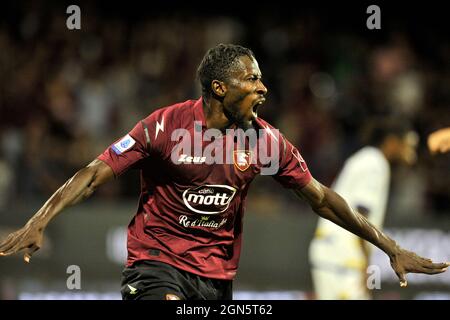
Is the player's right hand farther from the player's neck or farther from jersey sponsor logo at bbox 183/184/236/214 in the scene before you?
the player's neck

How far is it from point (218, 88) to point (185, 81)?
6.74 metres

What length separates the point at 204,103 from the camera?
575cm

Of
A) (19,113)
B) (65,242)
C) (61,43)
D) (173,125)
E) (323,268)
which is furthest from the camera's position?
(61,43)

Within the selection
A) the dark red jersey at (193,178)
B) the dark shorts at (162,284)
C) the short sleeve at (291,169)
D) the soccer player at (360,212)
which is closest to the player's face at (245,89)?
the dark red jersey at (193,178)

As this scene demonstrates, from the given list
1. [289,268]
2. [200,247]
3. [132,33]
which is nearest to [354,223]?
[200,247]

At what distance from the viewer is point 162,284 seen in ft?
17.9

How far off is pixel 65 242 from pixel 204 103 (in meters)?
5.46

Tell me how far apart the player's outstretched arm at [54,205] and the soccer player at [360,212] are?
2.66 meters

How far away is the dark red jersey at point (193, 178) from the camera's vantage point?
5496mm

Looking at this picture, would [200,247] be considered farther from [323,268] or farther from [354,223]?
[323,268]

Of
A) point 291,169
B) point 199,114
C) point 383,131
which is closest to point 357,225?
point 291,169

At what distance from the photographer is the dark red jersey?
550 cm

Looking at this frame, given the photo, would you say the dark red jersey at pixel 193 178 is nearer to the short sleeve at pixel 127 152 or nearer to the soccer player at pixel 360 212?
the short sleeve at pixel 127 152

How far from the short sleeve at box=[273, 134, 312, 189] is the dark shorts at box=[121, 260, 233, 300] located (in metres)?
0.80
